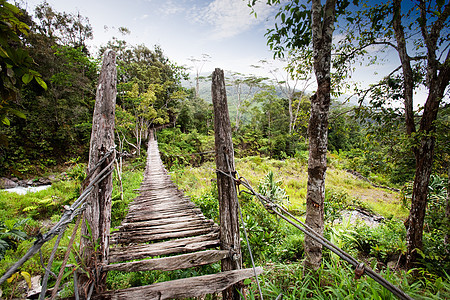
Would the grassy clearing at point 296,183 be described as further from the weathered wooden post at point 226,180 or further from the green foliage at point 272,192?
the weathered wooden post at point 226,180

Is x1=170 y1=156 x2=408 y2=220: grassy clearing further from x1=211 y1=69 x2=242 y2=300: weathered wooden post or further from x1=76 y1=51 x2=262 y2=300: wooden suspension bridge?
x1=211 y1=69 x2=242 y2=300: weathered wooden post

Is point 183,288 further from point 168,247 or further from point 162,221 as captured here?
point 162,221

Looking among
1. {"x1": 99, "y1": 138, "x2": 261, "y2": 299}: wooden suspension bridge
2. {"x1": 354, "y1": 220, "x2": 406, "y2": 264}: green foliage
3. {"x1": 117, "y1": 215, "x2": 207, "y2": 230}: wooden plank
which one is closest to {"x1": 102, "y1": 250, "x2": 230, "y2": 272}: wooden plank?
{"x1": 99, "y1": 138, "x2": 261, "y2": 299}: wooden suspension bridge

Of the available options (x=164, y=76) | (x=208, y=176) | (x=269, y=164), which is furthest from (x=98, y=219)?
(x=164, y=76)

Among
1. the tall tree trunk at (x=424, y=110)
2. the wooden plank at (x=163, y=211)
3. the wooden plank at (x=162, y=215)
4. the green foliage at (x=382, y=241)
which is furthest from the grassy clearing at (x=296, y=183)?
the tall tree trunk at (x=424, y=110)

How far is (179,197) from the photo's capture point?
13.7 feet

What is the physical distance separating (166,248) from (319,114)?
7.77ft

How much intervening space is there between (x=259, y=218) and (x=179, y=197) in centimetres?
189

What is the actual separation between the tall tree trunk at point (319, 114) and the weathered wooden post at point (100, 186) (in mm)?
2091

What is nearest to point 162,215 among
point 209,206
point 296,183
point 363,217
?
point 209,206

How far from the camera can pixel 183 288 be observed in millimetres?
1656

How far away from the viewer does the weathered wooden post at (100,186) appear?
61.1 inches

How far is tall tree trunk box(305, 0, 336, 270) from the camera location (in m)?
1.95

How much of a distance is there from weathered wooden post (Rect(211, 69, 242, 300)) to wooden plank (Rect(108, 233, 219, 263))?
37 centimetres
